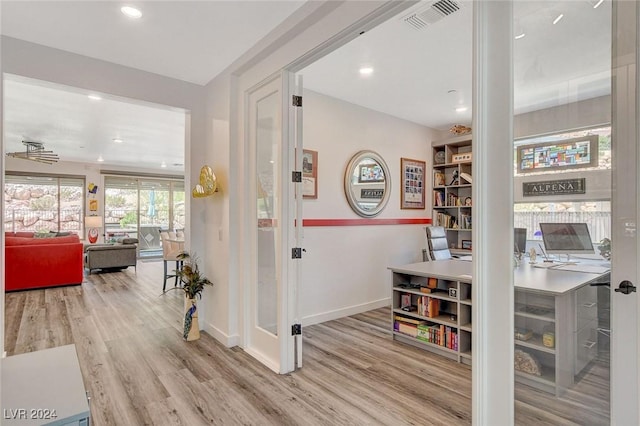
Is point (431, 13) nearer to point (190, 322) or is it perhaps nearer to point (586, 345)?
point (586, 345)

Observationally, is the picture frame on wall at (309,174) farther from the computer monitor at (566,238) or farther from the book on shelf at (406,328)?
the computer monitor at (566,238)

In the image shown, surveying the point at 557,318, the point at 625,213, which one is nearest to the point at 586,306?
the point at 557,318

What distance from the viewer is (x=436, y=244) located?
4.18 metres

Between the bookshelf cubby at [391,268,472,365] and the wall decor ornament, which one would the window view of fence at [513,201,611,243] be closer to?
the bookshelf cubby at [391,268,472,365]

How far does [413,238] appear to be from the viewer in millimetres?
5137

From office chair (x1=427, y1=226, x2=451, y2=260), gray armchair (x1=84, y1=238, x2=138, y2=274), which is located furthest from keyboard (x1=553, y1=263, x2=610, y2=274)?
gray armchair (x1=84, y1=238, x2=138, y2=274)

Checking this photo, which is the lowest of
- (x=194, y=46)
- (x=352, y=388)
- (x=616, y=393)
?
(x=352, y=388)

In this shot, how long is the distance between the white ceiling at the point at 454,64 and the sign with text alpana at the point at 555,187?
0.33 meters

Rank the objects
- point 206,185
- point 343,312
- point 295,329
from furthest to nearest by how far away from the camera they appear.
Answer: point 343,312 → point 206,185 → point 295,329

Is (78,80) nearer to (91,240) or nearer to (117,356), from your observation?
(117,356)

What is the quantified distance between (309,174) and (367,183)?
Answer: 3.22 ft

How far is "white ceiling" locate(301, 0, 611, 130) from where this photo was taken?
1.31m

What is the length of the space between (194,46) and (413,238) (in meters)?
3.86

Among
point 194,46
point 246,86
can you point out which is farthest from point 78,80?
point 246,86
